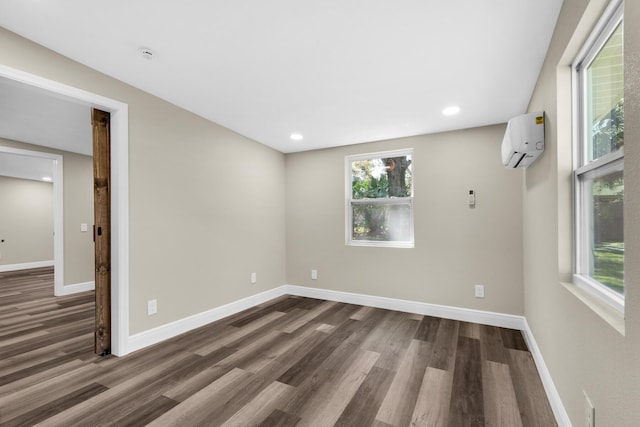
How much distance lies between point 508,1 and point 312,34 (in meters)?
1.07

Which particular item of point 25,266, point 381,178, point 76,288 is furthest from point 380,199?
point 25,266

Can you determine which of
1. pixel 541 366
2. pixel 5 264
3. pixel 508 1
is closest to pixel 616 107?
pixel 508 1

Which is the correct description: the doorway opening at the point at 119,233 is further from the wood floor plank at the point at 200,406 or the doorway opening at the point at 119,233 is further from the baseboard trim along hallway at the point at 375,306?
the wood floor plank at the point at 200,406

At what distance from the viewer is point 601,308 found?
1154mm

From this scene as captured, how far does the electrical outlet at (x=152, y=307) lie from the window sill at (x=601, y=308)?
307 cm

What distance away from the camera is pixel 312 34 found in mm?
1780

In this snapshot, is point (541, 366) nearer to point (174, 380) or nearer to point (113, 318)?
point (174, 380)

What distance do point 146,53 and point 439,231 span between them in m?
3.34

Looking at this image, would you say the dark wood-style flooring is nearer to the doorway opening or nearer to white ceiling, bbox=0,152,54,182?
the doorway opening

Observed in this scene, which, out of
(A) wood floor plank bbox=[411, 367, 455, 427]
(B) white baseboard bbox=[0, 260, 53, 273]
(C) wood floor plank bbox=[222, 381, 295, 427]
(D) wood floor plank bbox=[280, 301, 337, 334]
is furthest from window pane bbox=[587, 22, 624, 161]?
(B) white baseboard bbox=[0, 260, 53, 273]

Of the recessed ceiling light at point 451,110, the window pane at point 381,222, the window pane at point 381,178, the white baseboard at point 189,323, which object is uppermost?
the recessed ceiling light at point 451,110

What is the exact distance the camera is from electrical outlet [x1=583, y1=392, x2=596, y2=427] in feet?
3.78

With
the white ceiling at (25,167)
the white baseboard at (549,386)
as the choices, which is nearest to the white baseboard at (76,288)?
the white ceiling at (25,167)

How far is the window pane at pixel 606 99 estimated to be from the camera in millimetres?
1130
